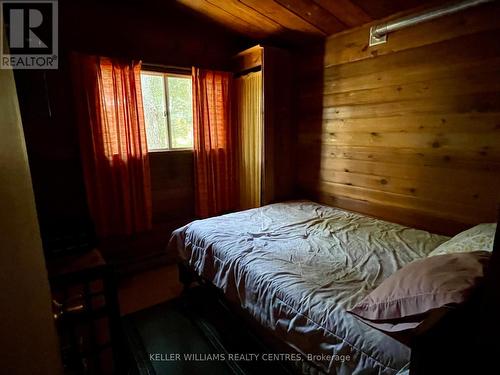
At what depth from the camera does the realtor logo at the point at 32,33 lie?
1680 mm

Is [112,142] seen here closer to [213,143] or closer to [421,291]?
[213,143]

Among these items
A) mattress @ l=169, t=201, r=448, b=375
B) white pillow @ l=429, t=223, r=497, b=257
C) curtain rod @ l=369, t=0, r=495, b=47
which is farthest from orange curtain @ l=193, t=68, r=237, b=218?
white pillow @ l=429, t=223, r=497, b=257

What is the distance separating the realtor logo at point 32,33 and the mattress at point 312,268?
1.65 metres

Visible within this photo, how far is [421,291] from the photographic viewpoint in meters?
0.90

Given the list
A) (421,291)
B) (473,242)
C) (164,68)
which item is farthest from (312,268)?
(164,68)

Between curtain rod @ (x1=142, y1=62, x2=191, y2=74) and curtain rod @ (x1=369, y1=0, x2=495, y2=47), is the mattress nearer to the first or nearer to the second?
curtain rod @ (x1=369, y1=0, x2=495, y2=47)

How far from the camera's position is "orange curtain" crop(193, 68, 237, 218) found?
9.80ft

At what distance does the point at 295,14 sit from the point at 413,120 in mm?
1333

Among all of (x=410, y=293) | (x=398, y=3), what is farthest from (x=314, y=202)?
(x=410, y=293)

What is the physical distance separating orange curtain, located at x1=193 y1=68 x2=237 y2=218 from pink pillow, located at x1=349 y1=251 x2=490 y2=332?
7.61ft

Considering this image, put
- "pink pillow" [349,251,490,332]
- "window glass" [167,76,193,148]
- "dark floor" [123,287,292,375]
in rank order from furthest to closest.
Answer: "window glass" [167,76,193,148]
"dark floor" [123,287,292,375]
"pink pillow" [349,251,490,332]

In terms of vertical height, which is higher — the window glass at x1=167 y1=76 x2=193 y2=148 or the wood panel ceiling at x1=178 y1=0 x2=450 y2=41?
the wood panel ceiling at x1=178 y1=0 x2=450 y2=41

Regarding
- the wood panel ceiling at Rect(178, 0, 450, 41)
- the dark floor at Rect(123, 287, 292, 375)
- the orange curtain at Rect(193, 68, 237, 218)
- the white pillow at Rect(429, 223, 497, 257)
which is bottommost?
the dark floor at Rect(123, 287, 292, 375)

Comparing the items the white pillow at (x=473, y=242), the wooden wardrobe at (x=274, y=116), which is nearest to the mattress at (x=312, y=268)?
the white pillow at (x=473, y=242)
